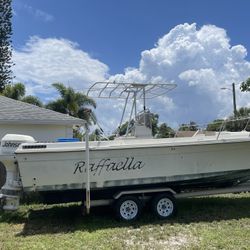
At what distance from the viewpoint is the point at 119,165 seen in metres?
8.70

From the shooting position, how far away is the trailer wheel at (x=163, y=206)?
879 centimetres

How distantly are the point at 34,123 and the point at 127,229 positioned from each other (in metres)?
5.40

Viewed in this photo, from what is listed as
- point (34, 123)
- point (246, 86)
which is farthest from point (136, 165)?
point (246, 86)

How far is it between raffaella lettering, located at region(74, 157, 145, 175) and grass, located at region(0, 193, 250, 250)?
1142mm

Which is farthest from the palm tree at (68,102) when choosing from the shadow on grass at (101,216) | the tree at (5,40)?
the shadow on grass at (101,216)

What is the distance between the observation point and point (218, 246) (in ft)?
22.0

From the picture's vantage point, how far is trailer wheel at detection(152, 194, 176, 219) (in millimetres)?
8789

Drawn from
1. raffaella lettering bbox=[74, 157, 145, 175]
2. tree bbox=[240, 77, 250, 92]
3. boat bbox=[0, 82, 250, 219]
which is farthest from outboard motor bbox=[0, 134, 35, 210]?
tree bbox=[240, 77, 250, 92]

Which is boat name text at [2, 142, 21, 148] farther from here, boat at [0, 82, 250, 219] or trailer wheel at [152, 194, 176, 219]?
trailer wheel at [152, 194, 176, 219]

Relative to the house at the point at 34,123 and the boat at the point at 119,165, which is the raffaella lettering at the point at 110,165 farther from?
the house at the point at 34,123

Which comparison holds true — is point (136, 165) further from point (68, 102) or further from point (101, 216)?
point (68, 102)

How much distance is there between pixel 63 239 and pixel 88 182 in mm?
1425

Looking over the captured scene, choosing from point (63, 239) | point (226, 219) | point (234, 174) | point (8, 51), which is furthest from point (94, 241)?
point (8, 51)

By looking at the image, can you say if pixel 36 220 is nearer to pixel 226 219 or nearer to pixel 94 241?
pixel 94 241
